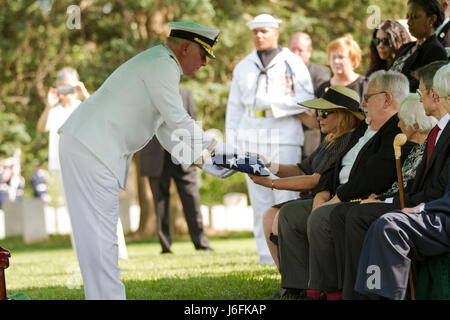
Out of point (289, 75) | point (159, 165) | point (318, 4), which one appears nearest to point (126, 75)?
point (289, 75)

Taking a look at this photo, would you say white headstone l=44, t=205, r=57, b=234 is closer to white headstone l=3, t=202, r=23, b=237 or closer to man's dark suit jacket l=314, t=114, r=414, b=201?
white headstone l=3, t=202, r=23, b=237

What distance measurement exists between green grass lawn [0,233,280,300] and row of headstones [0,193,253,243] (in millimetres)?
6071

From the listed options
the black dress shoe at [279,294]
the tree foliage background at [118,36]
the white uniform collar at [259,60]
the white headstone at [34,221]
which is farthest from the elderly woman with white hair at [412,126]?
the white headstone at [34,221]

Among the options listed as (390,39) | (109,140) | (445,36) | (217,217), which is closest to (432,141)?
(109,140)

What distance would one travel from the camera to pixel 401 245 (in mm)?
4914

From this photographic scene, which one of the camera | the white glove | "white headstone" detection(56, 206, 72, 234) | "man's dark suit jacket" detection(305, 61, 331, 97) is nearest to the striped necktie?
the white glove

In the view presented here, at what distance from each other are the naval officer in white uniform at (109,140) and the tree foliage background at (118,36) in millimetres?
11408

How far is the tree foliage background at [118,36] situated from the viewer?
1759cm

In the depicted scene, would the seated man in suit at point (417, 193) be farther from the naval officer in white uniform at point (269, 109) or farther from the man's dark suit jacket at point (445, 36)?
the naval officer in white uniform at point (269, 109)

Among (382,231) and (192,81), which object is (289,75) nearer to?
(382,231)

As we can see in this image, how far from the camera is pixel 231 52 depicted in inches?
710

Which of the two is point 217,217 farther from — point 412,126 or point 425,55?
point 412,126

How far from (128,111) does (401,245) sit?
1879mm
